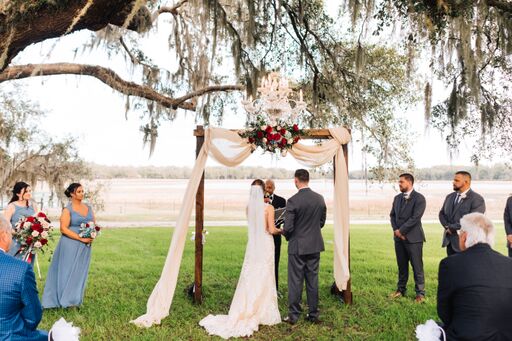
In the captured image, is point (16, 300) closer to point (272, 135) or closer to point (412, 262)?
point (272, 135)

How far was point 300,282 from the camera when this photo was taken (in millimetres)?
5164

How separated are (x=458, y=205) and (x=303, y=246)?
2.43 m

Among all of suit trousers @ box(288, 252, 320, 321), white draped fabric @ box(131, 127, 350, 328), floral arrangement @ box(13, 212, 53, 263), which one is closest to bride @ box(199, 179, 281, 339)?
suit trousers @ box(288, 252, 320, 321)

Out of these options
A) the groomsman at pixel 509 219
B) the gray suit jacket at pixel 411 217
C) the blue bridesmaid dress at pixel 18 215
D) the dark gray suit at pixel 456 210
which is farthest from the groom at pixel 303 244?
the blue bridesmaid dress at pixel 18 215

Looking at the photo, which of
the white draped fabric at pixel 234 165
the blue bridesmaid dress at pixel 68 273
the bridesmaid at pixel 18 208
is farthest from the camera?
the bridesmaid at pixel 18 208

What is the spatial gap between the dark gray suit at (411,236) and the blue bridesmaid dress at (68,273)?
461 centimetres

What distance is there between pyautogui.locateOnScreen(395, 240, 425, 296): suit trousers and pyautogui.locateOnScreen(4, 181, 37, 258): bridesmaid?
5.49 metres

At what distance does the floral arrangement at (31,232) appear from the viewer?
538cm

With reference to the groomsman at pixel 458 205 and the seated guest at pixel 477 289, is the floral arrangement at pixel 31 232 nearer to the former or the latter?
the seated guest at pixel 477 289

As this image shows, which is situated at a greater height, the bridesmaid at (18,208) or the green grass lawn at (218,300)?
the bridesmaid at (18,208)

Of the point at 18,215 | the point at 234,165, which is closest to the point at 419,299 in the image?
the point at 234,165

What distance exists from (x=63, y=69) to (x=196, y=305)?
16.5 ft

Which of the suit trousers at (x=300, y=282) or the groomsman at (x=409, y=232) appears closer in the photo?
the suit trousers at (x=300, y=282)

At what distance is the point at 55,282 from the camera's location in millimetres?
5605
